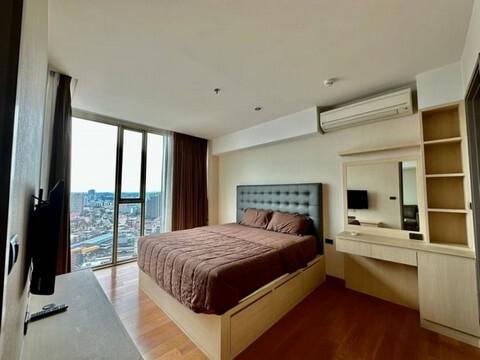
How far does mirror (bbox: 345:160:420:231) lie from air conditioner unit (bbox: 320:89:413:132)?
56 centimetres

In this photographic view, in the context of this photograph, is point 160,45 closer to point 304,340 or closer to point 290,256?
point 290,256

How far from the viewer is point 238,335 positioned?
175 centimetres

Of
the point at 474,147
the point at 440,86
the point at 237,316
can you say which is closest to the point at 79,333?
the point at 237,316

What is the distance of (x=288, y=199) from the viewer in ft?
11.7

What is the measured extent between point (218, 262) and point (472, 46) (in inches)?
103

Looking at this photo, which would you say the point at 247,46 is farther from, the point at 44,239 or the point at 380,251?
the point at 380,251

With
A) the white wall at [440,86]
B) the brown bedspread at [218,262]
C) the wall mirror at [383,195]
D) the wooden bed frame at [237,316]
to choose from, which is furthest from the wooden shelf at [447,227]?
the wooden bed frame at [237,316]

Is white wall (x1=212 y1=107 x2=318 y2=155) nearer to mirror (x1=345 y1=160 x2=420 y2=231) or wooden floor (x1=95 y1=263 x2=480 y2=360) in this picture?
mirror (x1=345 y1=160 x2=420 y2=231)

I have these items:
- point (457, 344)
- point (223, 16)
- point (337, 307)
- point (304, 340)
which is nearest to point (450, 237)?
point (457, 344)

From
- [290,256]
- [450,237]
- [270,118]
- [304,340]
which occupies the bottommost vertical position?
[304,340]

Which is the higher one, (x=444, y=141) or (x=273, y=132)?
A: (x=273, y=132)

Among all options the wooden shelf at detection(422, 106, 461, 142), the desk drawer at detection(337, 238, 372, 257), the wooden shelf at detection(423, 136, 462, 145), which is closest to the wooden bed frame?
the desk drawer at detection(337, 238, 372, 257)

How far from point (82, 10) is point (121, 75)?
2.66 ft

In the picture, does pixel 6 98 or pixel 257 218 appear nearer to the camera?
pixel 6 98
